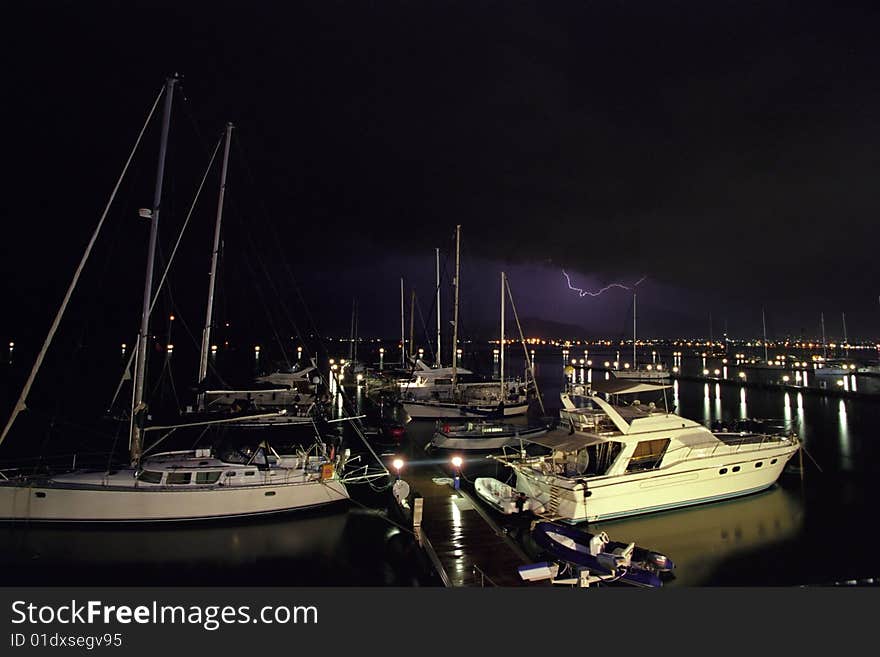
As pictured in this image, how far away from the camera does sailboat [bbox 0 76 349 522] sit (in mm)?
15375

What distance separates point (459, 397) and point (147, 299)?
29607 mm

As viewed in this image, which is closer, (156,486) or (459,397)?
(156,486)

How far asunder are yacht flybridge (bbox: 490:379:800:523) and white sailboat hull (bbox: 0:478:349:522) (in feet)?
32.5

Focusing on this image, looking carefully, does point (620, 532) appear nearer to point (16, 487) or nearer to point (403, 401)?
point (16, 487)

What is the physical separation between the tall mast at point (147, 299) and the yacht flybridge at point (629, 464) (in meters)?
14.8

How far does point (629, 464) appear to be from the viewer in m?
17.8

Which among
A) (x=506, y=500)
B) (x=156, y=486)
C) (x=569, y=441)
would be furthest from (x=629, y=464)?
(x=156, y=486)

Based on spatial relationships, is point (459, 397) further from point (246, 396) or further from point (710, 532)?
point (710, 532)

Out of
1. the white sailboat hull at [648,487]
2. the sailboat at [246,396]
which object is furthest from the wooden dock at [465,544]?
the sailboat at [246,396]

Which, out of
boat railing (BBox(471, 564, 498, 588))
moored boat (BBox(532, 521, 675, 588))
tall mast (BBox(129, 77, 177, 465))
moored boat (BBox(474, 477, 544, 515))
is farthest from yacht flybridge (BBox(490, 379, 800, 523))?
tall mast (BBox(129, 77, 177, 465))

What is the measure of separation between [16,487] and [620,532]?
21675mm

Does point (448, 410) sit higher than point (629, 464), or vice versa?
point (448, 410)

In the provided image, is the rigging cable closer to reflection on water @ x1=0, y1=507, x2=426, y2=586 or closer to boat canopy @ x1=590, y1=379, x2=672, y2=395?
reflection on water @ x1=0, y1=507, x2=426, y2=586

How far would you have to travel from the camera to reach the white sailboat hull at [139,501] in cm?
1532
